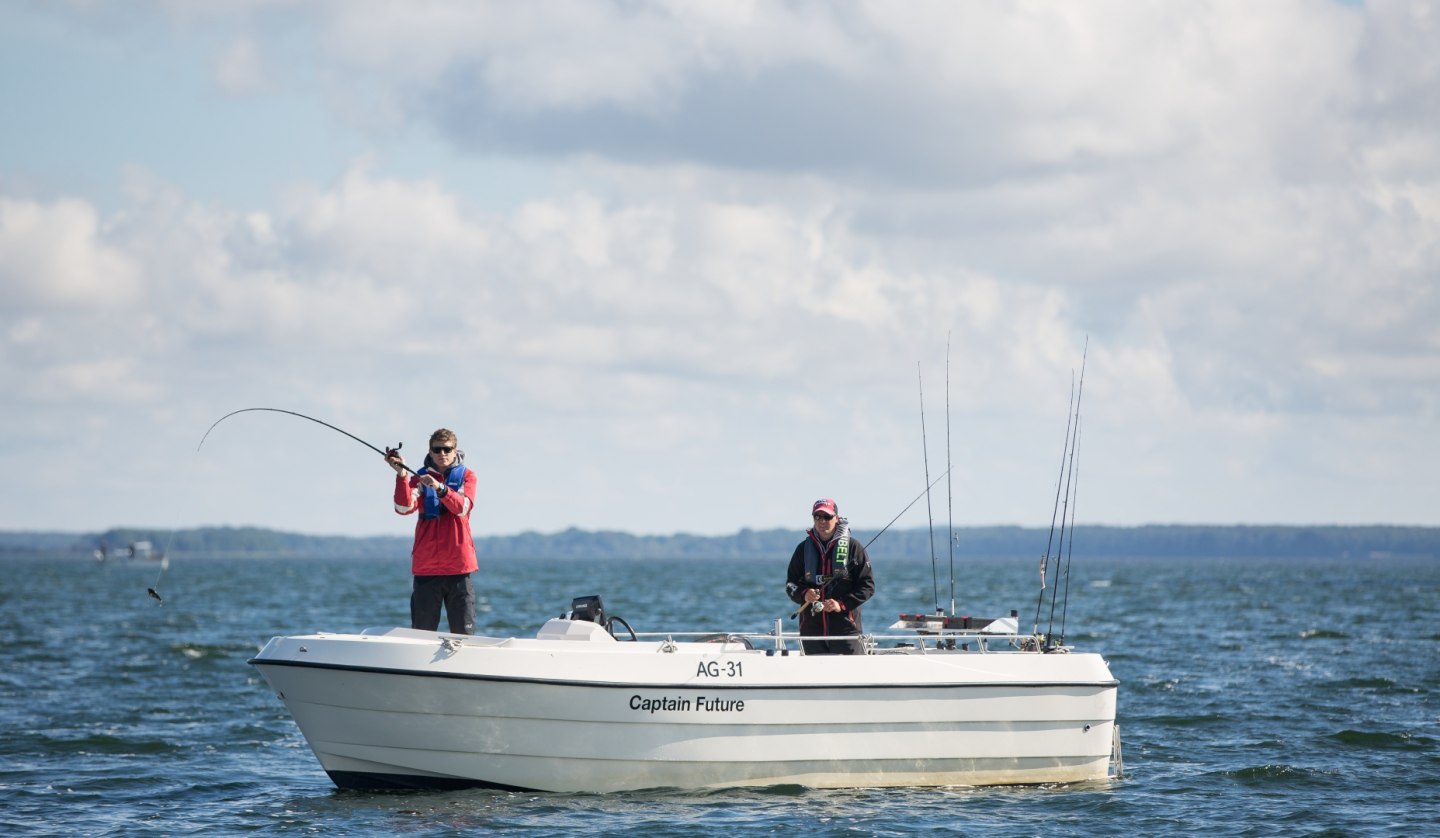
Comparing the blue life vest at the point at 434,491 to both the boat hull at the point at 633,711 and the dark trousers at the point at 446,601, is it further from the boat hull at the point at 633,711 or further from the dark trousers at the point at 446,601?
the boat hull at the point at 633,711

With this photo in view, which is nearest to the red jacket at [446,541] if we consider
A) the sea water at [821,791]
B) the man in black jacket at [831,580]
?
the sea water at [821,791]

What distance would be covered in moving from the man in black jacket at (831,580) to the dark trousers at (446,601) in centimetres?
257

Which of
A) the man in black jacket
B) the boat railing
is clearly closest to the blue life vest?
the boat railing

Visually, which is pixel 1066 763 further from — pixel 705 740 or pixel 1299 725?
pixel 1299 725

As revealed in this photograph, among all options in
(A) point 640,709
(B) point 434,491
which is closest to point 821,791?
(A) point 640,709

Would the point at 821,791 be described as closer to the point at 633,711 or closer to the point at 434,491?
the point at 633,711

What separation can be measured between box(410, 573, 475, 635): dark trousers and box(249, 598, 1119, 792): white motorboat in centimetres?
23

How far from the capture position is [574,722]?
11453 millimetres

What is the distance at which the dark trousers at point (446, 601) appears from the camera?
38.5ft

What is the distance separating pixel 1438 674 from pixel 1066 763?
44.2ft

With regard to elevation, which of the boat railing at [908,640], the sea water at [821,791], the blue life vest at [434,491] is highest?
the blue life vest at [434,491]

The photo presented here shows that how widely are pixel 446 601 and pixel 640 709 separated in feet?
5.75

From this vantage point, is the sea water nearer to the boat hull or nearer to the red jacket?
the boat hull

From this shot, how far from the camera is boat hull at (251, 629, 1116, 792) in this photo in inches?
444
